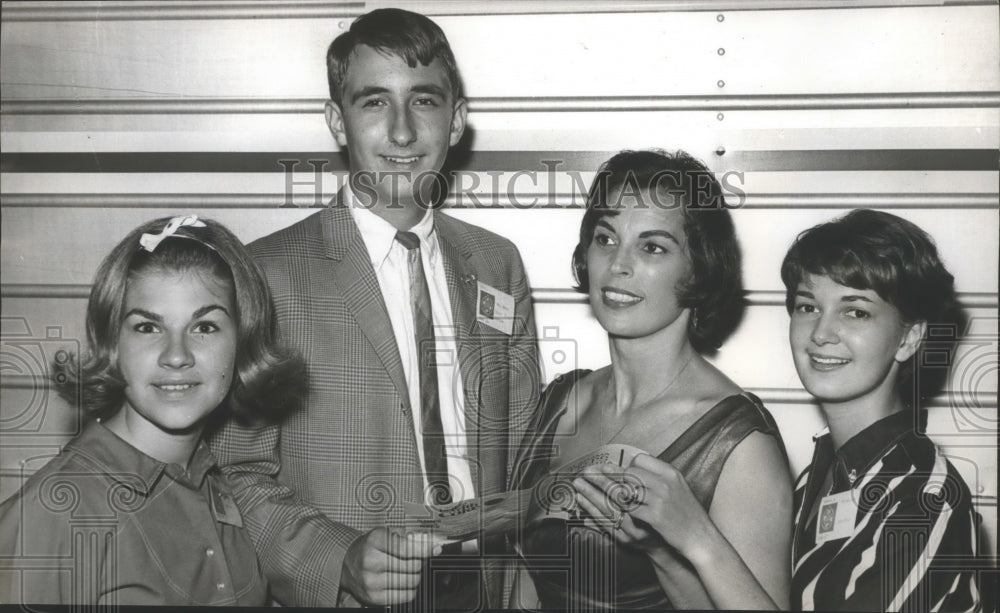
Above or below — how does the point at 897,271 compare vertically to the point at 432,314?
above

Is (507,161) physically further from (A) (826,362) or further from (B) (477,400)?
(A) (826,362)

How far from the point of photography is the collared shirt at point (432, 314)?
287cm

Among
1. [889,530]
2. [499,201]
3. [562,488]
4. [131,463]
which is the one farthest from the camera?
[499,201]

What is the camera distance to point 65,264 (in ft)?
9.95

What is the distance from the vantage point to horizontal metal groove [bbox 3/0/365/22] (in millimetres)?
3027

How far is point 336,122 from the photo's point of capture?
9.78 ft

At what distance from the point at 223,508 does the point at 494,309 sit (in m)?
0.99

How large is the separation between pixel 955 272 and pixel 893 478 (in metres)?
0.66

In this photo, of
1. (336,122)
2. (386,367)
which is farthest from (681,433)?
(336,122)

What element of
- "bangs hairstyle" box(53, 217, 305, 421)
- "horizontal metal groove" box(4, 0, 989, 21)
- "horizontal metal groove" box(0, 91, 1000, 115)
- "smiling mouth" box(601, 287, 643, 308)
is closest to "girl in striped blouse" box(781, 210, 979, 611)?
"horizontal metal groove" box(0, 91, 1000, 115)

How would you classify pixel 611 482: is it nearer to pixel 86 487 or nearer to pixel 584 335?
pixel 584 335

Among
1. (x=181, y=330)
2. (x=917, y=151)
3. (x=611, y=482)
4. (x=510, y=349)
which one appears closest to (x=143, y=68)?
(x=181, y=330)

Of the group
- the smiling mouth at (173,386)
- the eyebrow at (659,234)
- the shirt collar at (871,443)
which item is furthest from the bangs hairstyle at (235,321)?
the shirt collar at (871,443)

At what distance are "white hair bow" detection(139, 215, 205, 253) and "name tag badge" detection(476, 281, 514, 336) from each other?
2.87 ft
